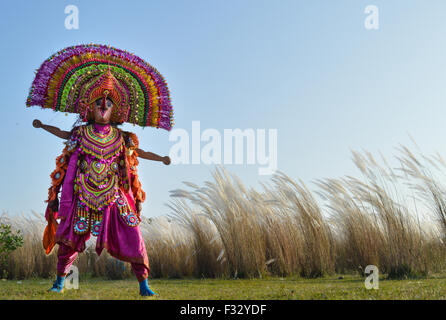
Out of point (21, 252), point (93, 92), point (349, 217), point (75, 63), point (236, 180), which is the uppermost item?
point (75, 63)

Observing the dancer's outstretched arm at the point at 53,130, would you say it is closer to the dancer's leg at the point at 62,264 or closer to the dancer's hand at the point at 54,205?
the dancer's hand at the point at 54,205

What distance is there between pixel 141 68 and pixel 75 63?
0.64 metres

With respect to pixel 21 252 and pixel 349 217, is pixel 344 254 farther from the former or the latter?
pixel 21 252

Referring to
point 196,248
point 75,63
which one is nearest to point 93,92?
point 75,63

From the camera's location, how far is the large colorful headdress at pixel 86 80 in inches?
166

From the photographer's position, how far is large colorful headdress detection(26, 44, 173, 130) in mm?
4211

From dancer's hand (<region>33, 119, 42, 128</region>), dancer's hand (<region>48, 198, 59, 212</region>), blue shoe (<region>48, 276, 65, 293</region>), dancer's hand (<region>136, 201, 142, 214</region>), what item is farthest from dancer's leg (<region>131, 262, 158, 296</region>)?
dancer's hand (<region>33, 119, 42, 128</region>)

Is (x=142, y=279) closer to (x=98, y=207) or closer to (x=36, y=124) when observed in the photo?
(x=98, y=207)

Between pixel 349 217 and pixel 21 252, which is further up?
pixel 349 217

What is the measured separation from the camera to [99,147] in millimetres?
4074

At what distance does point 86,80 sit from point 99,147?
699mm

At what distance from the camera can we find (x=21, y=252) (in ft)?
23.4

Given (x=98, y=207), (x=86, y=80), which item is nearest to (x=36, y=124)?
(x=86, y=80)

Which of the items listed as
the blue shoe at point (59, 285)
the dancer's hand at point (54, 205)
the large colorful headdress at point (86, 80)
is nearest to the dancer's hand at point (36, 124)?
the large colorful headdress at point (86, 80)
